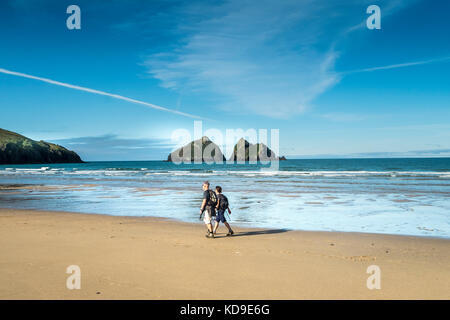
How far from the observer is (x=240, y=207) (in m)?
16.0

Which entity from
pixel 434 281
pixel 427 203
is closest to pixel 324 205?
A: pixel 427 203

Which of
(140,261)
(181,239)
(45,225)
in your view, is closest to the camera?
(140,261)

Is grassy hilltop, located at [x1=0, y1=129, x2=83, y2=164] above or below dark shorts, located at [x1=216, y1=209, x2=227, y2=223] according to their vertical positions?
above

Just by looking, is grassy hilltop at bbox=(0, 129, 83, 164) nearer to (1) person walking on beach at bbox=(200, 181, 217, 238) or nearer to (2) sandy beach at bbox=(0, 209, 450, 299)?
(2) sandy beach at bbox=(0, 209, 450, 299)

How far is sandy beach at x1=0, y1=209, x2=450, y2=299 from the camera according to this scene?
5.07m

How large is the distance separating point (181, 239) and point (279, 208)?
24.5 feet

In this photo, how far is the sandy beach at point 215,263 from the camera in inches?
200

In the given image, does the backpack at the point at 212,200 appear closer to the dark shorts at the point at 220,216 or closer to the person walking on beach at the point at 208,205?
the person walking on beach at the point at 208,205

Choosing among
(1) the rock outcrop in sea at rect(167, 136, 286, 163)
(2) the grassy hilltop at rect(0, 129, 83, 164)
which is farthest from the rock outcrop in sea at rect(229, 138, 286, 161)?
(2) the grassy hilltop at rect(0, 129, 83, 164)

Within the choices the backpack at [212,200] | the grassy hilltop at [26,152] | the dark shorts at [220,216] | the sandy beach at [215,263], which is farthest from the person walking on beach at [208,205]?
the grassy hilltop at [26,152]

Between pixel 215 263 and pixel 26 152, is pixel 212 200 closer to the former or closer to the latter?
pixel 215 263

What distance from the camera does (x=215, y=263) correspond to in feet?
21.7

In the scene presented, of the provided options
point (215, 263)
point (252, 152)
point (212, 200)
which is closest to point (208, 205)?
point (212, 200)
